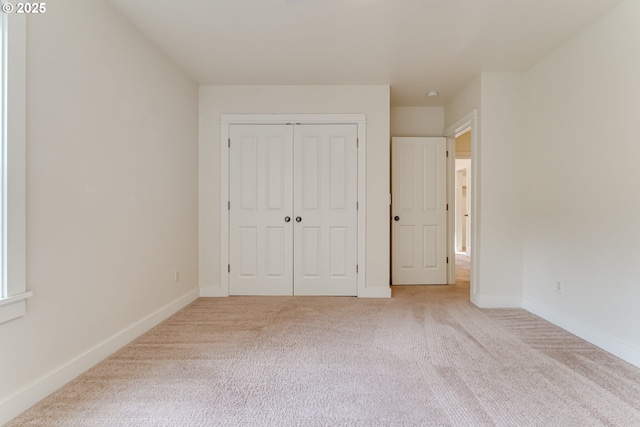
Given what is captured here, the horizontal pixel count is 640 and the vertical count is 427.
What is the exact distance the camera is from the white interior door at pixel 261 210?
143 inches

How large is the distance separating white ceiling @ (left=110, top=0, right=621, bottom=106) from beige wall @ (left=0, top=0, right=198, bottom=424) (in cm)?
44

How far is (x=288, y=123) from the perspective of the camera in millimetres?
3604

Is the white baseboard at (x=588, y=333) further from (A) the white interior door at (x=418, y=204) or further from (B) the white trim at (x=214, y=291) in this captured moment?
(B) the white trim at (x=214, y=291)

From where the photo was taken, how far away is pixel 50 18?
173cm

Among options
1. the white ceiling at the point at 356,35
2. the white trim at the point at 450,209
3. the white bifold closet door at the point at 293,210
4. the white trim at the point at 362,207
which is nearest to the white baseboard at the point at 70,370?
the white bifold closet door at the point at 293,210

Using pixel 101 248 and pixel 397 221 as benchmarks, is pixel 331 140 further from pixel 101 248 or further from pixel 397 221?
pixel 101 248

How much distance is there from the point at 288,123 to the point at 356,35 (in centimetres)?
133

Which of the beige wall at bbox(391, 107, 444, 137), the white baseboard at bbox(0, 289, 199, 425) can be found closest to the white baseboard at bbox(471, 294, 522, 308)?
the beige wall at bbox(391, 107, 444, 137)

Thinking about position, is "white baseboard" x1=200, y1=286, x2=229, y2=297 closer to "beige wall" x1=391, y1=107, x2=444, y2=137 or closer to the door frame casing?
the door frame casing

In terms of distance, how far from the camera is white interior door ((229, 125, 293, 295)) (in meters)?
3.62

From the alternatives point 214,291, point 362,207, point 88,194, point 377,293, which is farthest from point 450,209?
point 88,194

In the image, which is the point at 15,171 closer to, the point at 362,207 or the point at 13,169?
the point at 13,169

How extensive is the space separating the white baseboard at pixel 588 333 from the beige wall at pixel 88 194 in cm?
367

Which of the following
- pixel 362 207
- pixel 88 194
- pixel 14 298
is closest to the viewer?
pixel 14 298
